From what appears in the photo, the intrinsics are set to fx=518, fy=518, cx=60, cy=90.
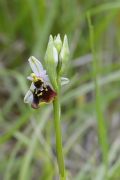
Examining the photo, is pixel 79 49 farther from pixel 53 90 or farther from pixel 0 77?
pixel 53 90

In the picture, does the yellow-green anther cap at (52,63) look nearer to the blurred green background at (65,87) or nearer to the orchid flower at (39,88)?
the orchid flower at (39,88)

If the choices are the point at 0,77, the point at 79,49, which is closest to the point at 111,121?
the point at 79,49

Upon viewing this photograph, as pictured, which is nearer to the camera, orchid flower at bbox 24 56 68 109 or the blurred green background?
orchid flower at bbox 24 56 68 109

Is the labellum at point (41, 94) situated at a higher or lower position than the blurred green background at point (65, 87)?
lower

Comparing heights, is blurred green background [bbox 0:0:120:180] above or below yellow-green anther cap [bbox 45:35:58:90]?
above

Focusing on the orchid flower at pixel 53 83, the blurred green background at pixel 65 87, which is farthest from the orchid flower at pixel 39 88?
the blurred green background at pixel 65 87

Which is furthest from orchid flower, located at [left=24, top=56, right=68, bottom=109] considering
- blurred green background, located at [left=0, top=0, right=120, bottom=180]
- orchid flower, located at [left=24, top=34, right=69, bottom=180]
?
blurred green background, located at [left=0, top=0, right=120, bottom=180]

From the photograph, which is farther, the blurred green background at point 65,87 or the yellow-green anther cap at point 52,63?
the blurred green background at point 65,87

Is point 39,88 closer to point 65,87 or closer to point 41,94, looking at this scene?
point 41,94

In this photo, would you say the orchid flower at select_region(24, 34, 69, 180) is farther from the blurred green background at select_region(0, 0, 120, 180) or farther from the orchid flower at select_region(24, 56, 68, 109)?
the blurred green background at select_region(0, 0, 120, 180)
